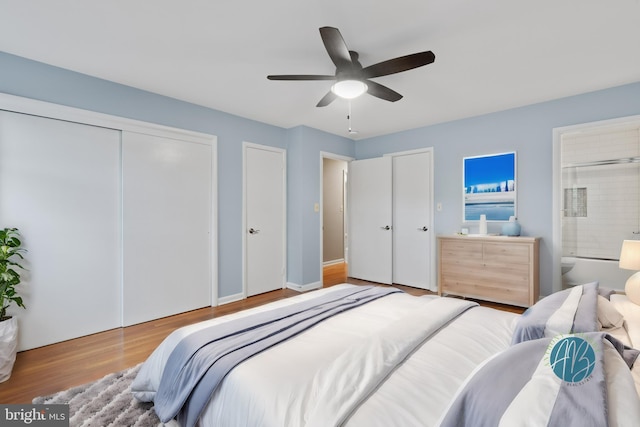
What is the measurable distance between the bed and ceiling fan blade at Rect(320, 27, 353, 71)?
168cm

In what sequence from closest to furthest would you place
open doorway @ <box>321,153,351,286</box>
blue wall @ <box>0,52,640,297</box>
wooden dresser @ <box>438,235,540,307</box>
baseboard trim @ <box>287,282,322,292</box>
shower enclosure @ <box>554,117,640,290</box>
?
blue wall @ <box>0,52,640,297</box>, wooden dresser @ <box>438,235,540,307</box>, shower enclosure @ <box>554,117,640,290</box>, baseboard trim @ <box>287,282,322,292</box>, open doorway @ <box>321,153,351,286</box>

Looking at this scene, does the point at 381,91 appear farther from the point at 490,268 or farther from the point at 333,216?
the point at 333,216

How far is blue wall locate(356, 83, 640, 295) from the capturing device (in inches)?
130

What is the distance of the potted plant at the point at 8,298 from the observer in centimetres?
219

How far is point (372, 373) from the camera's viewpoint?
115 centimetres

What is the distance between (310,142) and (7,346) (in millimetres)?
3794

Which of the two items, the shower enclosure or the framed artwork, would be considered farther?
the shower enclosure

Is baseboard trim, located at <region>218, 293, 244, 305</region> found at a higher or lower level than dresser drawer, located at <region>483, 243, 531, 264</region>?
lower

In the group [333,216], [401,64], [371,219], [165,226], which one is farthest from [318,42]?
[333,216]

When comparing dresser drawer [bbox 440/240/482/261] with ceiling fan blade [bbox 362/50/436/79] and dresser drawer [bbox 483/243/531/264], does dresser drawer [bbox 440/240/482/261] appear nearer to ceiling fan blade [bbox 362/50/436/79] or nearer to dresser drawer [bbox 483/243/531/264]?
dresser drawer [bbox 483/243/531/264]

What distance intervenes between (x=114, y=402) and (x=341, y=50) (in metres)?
2.63

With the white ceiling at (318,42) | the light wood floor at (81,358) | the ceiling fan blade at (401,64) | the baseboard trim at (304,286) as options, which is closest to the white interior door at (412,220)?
the baseboard trim at (304,286)

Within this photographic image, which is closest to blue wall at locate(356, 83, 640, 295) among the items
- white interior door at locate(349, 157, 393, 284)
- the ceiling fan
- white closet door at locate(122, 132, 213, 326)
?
white interior door at locate(349, 157, 393, 284)

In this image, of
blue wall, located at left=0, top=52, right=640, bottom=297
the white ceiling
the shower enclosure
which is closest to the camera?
the white ceiling
